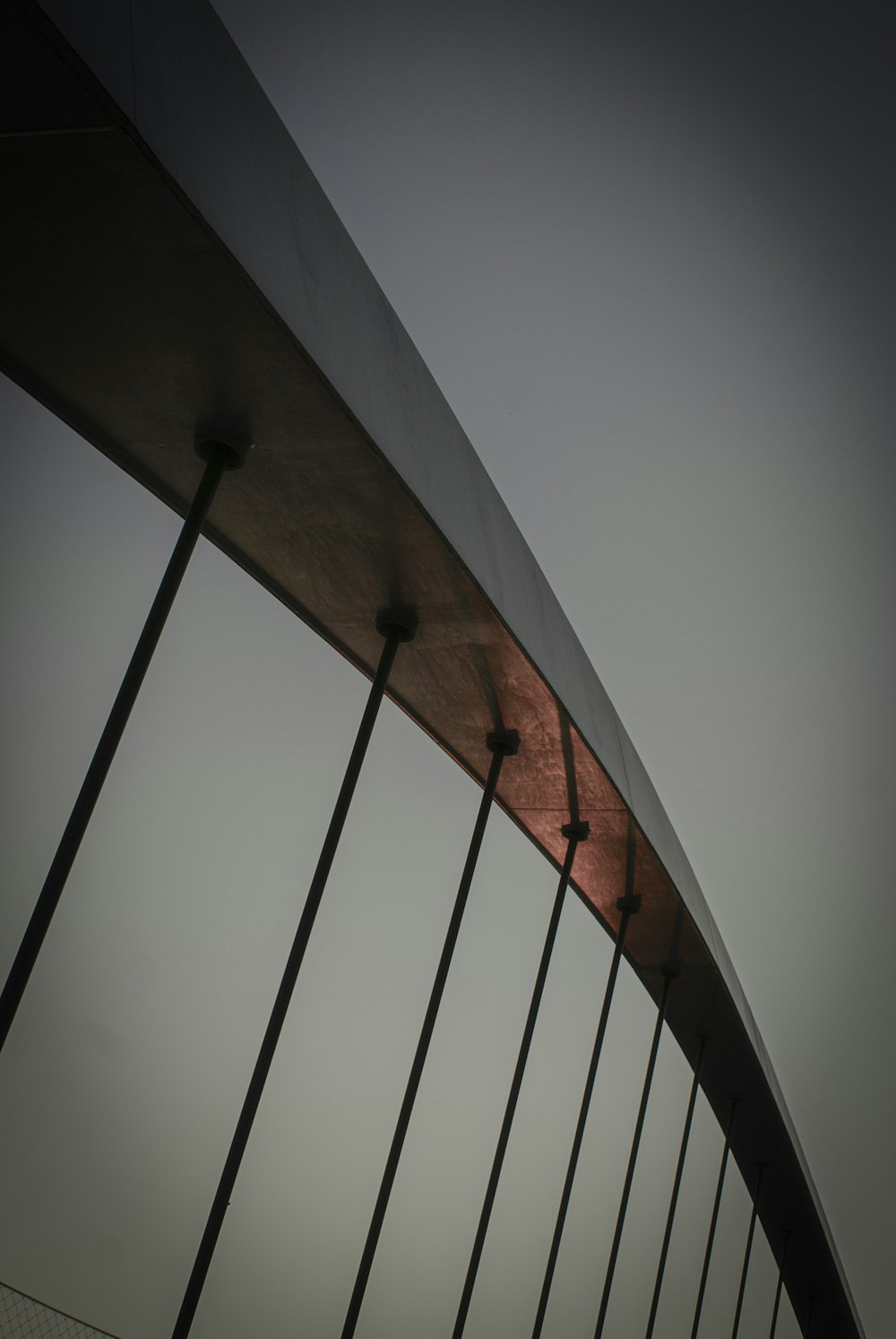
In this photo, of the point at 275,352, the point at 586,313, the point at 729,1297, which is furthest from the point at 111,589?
the point at 729,1297

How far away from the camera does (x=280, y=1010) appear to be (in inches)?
179

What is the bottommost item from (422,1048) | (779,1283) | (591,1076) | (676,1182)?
(779,1283)

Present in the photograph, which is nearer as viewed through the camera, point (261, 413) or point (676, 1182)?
point (261, 413)

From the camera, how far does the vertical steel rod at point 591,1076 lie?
799 cm

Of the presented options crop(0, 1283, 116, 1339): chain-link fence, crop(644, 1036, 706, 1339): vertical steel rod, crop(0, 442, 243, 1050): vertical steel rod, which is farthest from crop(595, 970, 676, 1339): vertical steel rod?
crop(0, 442, 243, 1050): vertical steel rod

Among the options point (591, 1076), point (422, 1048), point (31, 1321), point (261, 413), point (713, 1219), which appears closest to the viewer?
point (261, 413)

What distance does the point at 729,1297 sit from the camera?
33.0m

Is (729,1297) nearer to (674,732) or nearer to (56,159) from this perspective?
(674,732)

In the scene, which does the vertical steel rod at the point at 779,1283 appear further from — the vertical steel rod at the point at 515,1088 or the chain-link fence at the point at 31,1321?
the chain-link fence at the point at 31,1321

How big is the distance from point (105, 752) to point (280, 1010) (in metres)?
1.60

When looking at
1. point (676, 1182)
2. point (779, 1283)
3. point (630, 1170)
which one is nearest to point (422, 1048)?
point (630, 1170)

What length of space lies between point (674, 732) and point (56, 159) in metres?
12.8

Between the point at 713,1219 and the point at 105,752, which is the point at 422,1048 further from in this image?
the point at 713,1219

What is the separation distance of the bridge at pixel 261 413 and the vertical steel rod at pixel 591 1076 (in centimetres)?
16
